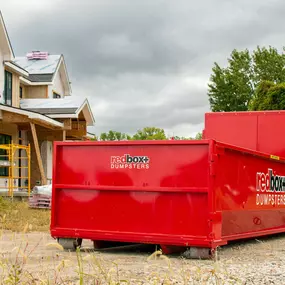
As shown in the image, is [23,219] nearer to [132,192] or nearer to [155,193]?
[132,192]

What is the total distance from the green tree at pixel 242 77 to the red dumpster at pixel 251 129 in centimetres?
3919

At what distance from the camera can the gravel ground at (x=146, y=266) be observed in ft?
17.8

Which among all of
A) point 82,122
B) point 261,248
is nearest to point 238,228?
point 261,248

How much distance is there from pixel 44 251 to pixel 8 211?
7142mm

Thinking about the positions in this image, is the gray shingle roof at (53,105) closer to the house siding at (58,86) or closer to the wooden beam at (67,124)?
the wooden beam at (67,124)

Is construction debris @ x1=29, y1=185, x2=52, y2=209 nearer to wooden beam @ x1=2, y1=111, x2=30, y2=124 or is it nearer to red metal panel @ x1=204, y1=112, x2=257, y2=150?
wooden beam @ x1=2, y1=111, x2=30, y2=124

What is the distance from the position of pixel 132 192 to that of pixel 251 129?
4151mm

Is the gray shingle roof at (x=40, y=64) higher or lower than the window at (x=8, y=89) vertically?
higher

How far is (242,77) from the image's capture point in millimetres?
51719

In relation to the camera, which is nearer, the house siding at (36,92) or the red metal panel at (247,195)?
the red metal panel at (247,195)

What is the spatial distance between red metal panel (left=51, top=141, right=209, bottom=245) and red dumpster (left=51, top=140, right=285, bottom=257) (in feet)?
0.05

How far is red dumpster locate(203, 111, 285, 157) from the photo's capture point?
11.4m

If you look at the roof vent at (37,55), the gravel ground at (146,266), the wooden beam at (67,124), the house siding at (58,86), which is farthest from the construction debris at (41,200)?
the roof vent at (37,55)

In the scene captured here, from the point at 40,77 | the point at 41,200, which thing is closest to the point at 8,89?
the point at 40,77
